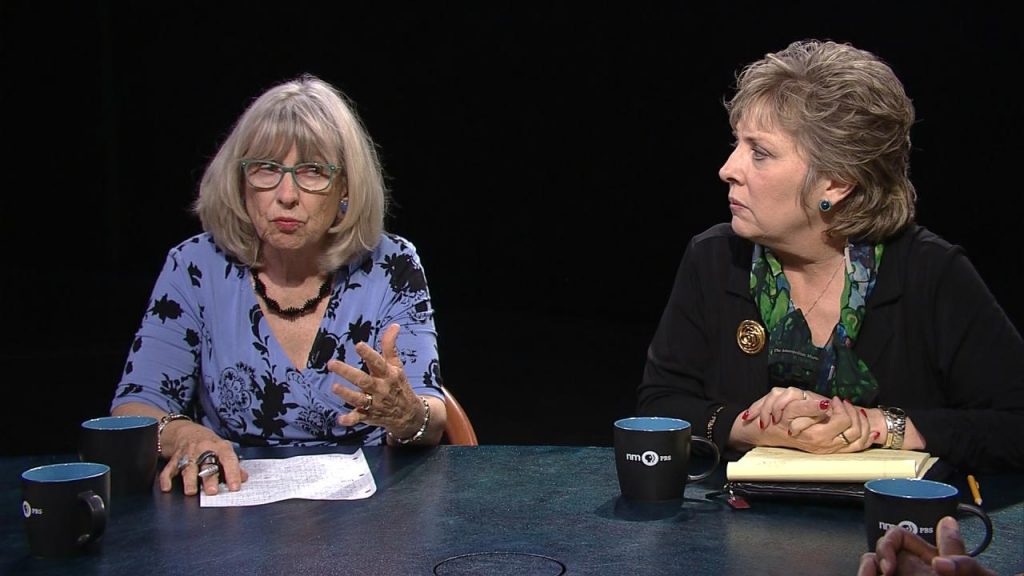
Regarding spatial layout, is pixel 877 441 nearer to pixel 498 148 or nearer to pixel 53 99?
pixel 498 148

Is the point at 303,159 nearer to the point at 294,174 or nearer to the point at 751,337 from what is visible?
the point at 294,174

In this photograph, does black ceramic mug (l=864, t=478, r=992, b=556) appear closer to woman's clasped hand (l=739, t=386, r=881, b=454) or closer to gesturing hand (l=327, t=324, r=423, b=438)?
woman's clasped hand (l=739, t=386, r=881, b=454)

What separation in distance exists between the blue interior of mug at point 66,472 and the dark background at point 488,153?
3.19m

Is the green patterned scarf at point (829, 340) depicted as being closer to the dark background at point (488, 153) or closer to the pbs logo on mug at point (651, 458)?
the pbs logo on mug at point (651, 458)

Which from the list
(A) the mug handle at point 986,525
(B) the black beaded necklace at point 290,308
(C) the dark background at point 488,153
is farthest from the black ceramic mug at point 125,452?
(C) the dark background at point 488,153

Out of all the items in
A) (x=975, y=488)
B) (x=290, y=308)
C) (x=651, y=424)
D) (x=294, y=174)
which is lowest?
(x=975, y=488)

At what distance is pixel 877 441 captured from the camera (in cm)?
193

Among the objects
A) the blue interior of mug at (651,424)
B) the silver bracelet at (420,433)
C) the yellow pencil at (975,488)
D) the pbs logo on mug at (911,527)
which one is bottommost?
the yellow pencil at (975,488)

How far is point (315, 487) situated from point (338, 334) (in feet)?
2.17

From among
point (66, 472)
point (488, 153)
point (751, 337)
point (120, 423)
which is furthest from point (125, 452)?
point (488, 153)

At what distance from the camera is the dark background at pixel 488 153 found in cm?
436

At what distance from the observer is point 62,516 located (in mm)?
1471

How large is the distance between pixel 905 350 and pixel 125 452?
1.35m

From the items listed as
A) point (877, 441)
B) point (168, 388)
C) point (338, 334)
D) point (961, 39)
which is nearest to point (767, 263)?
point (877, 441)
